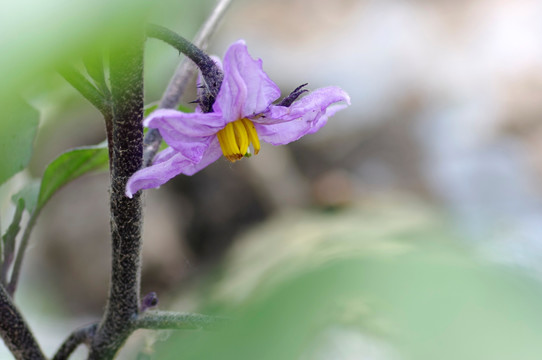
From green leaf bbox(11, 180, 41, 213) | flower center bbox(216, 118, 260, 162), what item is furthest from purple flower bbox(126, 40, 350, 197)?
green leaf bbox(11, 180, 41, 213)

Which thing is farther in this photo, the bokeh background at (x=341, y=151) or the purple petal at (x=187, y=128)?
the bokeh background at (x=341, y=151)

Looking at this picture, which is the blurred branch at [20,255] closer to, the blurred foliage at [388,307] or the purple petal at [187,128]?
the purple petal at [187,128]

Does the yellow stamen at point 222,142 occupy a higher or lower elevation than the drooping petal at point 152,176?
higher

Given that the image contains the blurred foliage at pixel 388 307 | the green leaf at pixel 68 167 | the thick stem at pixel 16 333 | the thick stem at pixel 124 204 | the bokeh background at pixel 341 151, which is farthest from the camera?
the bokeh background at pixel 341 151

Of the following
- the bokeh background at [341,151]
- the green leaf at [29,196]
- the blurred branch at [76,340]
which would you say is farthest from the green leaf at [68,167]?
the bokeh background at [341,151]

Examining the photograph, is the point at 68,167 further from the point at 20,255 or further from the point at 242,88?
the point at 242,88

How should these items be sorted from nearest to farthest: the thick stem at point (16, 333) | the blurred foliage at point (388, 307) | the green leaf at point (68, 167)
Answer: the blurred foliage at point (388, 307) < the thick stem at point (16, 333) < the green leaf at point (68, 167)
